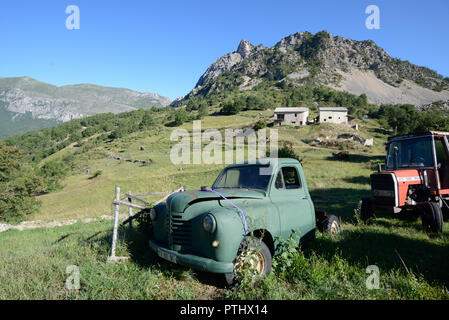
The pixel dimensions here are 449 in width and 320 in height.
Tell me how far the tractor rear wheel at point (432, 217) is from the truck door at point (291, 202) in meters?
3.64

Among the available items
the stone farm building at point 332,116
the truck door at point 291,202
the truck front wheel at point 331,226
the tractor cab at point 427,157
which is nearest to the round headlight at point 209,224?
the truck door at point 291,202

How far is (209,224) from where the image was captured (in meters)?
3.60

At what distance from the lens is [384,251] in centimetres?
530

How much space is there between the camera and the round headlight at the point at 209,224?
357 centimetres

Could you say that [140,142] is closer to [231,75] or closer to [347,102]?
[347,102]

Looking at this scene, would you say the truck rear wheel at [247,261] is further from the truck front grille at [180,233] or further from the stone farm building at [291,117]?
the stone farm building at [291,117]

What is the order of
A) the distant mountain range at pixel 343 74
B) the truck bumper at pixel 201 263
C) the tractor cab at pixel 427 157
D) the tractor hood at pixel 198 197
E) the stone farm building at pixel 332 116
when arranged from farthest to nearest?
1. the distant mountain range at pixel 343 74
2. the stone farm building at pixel 332 116
3. the tractor cab at pixel 427 157
4. the tractor hood at pixel 198 197
5. the truck bumper at pixel 201 263

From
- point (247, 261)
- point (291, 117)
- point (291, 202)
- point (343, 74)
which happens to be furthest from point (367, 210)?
point (343, 74)

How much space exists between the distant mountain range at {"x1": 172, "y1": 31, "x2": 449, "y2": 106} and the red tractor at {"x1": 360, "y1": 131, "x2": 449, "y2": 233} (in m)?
145

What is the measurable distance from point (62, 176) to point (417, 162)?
60.0 metres

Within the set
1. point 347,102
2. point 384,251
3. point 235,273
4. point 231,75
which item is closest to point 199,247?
point 235,273

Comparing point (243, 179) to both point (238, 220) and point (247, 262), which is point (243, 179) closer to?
point (238, 220)

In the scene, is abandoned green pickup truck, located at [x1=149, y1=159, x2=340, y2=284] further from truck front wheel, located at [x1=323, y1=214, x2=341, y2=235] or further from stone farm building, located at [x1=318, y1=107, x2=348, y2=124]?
stone farm building, located at [x1=318, y1=107, x2=348, y2=124]
